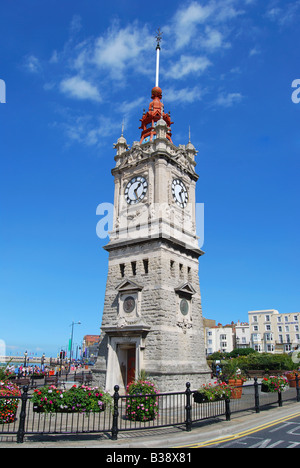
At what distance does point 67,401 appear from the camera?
37.8ft

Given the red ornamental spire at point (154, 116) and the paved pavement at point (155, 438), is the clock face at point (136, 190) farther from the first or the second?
the paved pavement at point (155, 438)

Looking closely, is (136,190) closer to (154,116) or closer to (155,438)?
(154,116)

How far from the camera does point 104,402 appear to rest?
11.8 m

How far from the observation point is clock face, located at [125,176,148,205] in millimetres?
25381

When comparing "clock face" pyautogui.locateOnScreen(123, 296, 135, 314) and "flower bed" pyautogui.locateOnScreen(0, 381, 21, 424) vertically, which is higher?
"clock face" pyautogui.locateOnScreen(123, 296, 135, 314)

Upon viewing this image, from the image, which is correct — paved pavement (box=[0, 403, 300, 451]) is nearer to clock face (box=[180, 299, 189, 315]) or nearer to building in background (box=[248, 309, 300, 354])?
clock face (box=[180, 299, 189, 315])

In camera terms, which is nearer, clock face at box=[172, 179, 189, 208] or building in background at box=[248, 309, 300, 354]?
clock face at box=[172, 179, 189, 208]

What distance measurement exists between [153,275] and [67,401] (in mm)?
11112

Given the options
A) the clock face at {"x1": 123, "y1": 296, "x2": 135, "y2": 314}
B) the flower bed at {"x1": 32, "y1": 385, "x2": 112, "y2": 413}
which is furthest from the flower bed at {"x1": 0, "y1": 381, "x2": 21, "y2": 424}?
the clock face at {"x1": 123, "y1": 296, "x2": 135, "y2": 314}

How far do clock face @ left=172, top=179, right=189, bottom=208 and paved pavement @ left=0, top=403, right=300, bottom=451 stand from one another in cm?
1608

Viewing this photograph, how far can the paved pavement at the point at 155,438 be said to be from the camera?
31.7 feet

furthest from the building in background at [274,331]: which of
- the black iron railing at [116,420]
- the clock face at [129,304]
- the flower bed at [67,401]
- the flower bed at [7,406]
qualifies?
the flower bed at [7,406]
